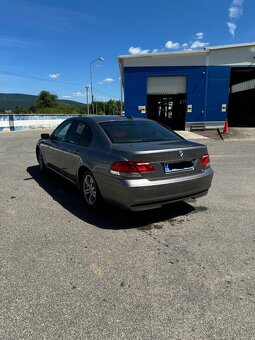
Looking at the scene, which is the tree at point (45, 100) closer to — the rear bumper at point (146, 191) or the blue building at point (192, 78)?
the blue building at point (192, 78)

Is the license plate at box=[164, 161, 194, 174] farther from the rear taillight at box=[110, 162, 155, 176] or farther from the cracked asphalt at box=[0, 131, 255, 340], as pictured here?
the cracked asphalt at box=[0, 131, 255, 340]

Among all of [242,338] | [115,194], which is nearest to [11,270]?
[115,194]

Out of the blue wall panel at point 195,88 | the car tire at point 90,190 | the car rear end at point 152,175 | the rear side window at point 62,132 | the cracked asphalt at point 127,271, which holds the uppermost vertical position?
the blue wall panel at point 195,88

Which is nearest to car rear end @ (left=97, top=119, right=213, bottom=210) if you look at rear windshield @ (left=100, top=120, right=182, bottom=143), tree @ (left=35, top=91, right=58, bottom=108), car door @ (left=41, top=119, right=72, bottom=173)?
rear windshield @ (left=100, top=120, right=182, bottom=143)

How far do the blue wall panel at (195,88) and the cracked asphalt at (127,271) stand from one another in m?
17.9

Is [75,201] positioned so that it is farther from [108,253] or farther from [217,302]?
[217,302]

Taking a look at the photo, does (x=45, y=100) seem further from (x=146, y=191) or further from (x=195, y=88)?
(x=146, y=191)

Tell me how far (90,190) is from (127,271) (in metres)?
1.91

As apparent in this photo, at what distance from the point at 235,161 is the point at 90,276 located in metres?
7.76

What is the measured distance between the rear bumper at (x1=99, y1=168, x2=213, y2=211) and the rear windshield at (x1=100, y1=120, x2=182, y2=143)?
804 millimetres

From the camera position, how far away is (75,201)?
17.4 feet

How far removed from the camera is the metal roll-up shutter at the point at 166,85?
22.1m

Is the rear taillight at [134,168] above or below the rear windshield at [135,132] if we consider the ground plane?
below

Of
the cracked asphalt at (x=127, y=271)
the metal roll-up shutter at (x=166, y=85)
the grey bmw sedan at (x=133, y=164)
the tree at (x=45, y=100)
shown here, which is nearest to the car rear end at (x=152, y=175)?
the grey bmw sedan at (x=133, y=164)
